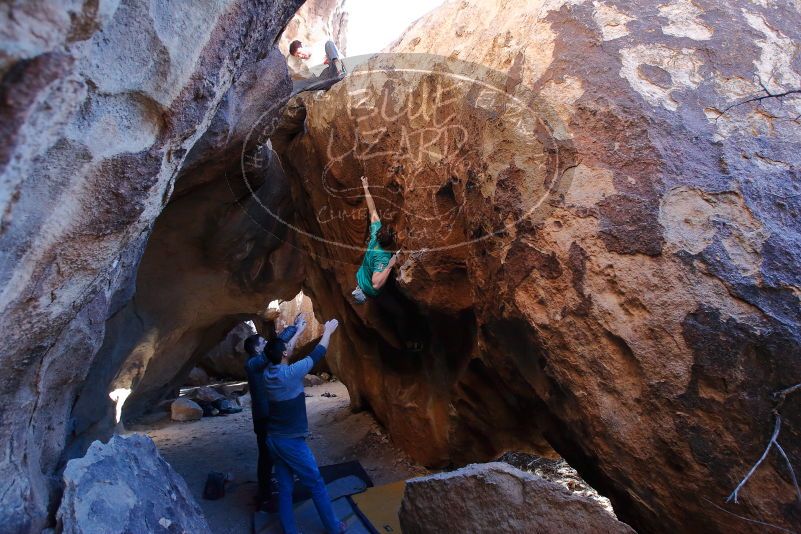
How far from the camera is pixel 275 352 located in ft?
10.4

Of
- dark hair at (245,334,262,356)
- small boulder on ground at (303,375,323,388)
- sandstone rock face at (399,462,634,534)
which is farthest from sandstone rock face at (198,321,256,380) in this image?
sandstone rock face at (399,462,634,534)

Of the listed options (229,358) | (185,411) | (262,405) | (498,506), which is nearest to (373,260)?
(262,405)

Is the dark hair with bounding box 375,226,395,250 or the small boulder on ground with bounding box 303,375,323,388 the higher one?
the dark hair with bounding box 375,226,395,250

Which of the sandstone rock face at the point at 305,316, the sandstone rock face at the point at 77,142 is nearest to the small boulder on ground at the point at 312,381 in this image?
the sandstone rock face at the point at 305,316

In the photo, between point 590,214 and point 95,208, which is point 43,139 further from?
point 590,214

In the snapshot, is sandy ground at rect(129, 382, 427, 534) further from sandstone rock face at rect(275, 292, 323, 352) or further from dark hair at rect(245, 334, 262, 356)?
sandstone rock face at rect(275, 292, 323, 352)

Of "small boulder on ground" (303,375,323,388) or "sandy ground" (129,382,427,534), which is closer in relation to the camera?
"sandy ground" (129,382,427,534)

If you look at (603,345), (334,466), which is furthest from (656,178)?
(334,466)

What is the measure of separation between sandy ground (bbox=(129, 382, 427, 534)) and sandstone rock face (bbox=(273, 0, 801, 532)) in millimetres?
1833

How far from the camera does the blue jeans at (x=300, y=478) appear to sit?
306cm

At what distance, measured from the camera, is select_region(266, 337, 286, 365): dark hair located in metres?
3.18

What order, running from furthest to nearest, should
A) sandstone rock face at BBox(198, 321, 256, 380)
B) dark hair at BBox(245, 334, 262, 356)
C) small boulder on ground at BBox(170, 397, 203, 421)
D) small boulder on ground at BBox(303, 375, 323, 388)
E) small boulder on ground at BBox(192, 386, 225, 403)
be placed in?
1. sandstone rock face at BBox(198, 321, 256, 380)
2. small boulder on ground at BBox(303, 375, 323, 388)
3. small boulder on ground at BBox(192, 386, 225, 403)
4. small boulder on ground at BBox(170, 397, 203, 421)
5. dark hair at BBox(245, 334, 262, 356)

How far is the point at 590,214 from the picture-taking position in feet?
7.35

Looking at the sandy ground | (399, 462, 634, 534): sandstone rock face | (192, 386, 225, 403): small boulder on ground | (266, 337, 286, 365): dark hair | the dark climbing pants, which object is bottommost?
the sandy ground
